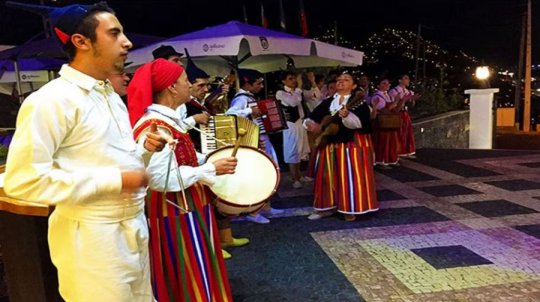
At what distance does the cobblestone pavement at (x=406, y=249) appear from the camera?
11.7 feet

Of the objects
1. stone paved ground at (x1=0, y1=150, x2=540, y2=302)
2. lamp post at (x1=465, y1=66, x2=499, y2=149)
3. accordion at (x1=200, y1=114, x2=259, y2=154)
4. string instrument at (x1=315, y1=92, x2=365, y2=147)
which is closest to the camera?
stone paved ground at (x1=0, y1=150, x2=540, y2=302)

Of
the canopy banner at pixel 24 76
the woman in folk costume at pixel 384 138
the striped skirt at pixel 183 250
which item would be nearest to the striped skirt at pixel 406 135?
the woman in folk costume at pixel 384 138

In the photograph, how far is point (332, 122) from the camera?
204 inches

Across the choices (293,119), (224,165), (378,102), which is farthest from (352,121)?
(378,102)

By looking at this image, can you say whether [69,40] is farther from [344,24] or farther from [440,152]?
[344,24]

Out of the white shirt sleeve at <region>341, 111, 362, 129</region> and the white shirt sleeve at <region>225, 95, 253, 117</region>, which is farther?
the white shirt sleeve at <region>225, 95, 253, 117</region>

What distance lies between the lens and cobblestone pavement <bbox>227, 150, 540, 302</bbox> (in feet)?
11.7

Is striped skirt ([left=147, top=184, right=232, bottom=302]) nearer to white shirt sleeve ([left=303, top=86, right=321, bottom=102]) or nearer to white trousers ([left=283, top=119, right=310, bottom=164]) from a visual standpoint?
white trousers ([left=283, top=119, right=310, bottom=164])

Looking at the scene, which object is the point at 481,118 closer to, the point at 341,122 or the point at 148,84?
→ the point at 341,122

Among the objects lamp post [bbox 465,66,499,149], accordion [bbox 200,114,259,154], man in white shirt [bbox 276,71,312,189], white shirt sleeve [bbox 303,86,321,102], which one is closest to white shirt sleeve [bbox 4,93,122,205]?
accordion [bbox 200,114,259,154]

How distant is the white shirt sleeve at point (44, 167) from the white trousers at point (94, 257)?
8.0 inches

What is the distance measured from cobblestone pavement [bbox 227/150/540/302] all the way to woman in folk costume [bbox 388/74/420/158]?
7.80 feet

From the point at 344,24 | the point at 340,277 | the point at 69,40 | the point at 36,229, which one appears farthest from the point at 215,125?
the point at 344,24

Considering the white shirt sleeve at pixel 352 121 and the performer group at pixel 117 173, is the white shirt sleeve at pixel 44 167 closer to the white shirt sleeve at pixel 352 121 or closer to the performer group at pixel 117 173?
the performer group at pixel 117 173
